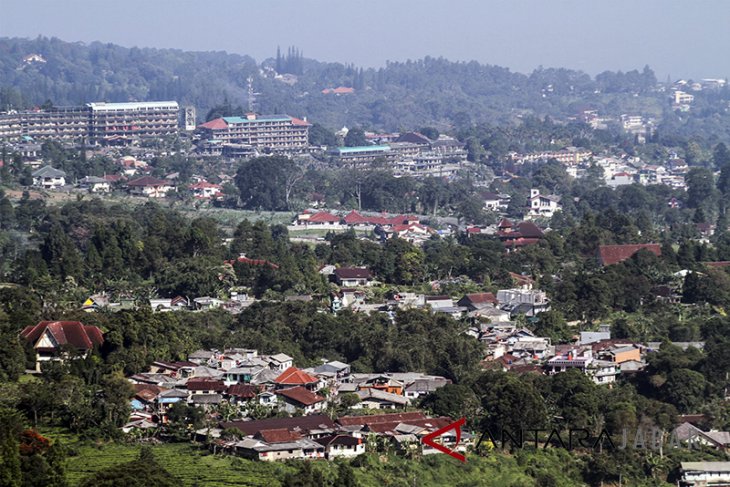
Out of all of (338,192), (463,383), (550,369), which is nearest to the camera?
(463,383)

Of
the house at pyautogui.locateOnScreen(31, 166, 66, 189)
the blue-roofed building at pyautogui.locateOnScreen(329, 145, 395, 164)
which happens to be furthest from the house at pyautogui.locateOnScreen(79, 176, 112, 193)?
the blue-roofed building at pyautogui.locateOnScreen(329, 145, 395, 164)

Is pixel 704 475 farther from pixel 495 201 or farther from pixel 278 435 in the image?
pixel 495 201

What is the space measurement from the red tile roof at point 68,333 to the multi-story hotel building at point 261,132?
3628 cm

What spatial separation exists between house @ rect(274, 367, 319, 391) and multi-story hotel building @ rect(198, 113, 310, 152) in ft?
121

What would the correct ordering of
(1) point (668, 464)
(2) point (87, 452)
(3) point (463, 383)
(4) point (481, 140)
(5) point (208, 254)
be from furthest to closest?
(4) point (481, 140), (5) point (208, 254), (3) point (463, 383), (1) point (668, 464), (2) point (87, 452)

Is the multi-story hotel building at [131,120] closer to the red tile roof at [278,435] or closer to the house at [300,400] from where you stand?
the house at [300,400]

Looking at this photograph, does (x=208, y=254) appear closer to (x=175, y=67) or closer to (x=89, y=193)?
(x=89, y=193)

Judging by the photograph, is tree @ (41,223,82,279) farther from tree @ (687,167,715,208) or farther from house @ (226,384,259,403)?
tree @ (687,167,715,208)

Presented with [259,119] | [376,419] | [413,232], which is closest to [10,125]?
[259,119]

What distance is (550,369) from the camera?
80.9 feet

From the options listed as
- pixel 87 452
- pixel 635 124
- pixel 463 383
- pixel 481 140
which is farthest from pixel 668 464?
pixel 635 124

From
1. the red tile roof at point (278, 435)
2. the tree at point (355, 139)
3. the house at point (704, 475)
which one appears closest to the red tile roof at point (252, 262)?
the red tile roof at point (278, 435)

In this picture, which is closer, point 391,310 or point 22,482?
point 22,482

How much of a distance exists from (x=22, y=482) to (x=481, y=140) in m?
49.9
